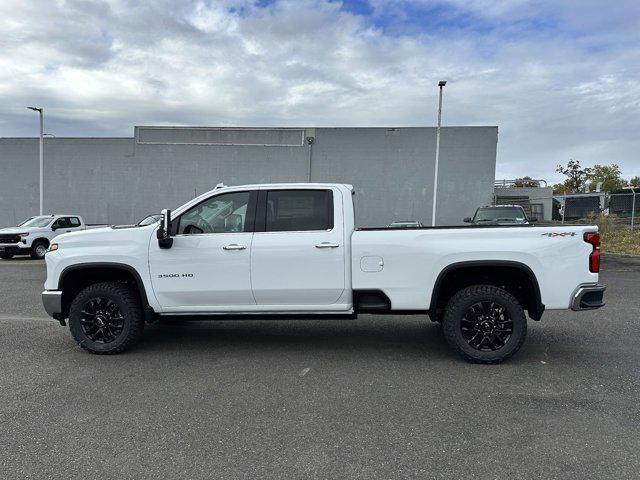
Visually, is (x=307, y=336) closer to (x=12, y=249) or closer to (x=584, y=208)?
(x=12, y=249)

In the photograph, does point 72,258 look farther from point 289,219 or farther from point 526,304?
point 526,304

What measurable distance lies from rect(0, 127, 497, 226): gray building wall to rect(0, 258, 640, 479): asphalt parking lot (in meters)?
18.3

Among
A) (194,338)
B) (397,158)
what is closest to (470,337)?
(194,338)

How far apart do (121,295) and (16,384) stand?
126 centimetres

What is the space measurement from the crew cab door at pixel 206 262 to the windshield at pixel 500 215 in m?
11.0

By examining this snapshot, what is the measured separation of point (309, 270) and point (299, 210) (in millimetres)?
703

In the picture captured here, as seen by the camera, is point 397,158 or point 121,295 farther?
point 397,158

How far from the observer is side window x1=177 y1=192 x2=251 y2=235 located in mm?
5121

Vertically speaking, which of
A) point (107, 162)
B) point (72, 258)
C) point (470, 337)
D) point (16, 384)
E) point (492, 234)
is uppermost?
point (107, 162)

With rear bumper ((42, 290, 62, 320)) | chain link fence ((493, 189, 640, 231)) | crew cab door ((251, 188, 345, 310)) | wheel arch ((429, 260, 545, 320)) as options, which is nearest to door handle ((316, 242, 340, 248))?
crew cab door ((251, 188, 345, 310))

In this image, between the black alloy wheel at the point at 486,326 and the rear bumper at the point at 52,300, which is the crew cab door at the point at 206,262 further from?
the black alloy wheel at the point at 486,326

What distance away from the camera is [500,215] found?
14539mm

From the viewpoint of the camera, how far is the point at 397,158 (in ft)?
79.2

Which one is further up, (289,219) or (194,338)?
(289,219)
